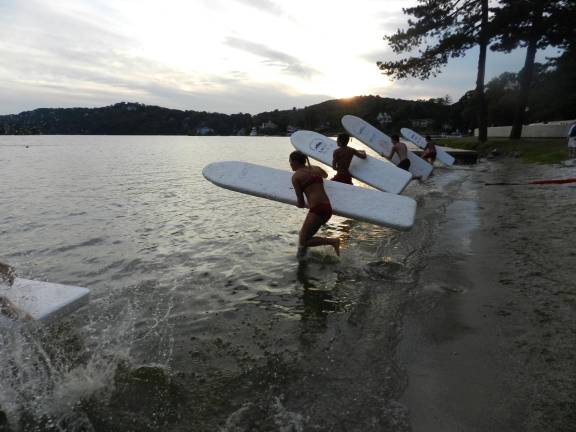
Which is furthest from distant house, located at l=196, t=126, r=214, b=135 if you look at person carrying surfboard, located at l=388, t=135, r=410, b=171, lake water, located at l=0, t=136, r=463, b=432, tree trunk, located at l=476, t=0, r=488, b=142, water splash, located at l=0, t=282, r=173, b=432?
water splash, located at l=0, t=282, r=173, b=432

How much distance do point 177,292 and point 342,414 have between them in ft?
10.8

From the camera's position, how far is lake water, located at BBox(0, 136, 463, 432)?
325 cm

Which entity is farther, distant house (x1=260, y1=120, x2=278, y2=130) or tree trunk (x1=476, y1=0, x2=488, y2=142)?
distant house (x1=260, y1=120, x2=278, y2=130)

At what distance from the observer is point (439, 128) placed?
10731cm

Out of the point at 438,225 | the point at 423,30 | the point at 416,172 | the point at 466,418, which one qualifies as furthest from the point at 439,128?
the point at 466,418

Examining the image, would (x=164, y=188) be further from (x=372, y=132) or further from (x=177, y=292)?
(x=177, y=292)

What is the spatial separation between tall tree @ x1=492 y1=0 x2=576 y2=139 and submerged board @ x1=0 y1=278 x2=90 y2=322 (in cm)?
2739

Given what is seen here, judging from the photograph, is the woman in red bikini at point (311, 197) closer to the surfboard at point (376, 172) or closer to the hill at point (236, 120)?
the surfboard at point (376, 172)

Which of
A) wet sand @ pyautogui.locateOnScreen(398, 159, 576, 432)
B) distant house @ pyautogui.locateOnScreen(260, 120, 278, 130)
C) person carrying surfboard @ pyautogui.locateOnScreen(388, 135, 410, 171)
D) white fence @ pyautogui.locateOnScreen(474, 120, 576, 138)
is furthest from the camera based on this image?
distant house @ pyautogui.locateOnScreen(260, 120, 278, 130)

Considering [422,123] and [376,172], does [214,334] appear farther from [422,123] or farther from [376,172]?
[422,123]

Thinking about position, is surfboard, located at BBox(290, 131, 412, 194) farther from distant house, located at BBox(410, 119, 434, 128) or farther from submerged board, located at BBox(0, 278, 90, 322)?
distant house, located at BBox(410, 119, 434, 128)

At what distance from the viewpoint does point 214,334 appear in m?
4.56

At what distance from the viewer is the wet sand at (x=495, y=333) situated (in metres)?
3.06

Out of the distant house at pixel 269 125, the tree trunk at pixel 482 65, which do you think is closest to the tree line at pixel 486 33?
the tree trunk at pixel 482 65
